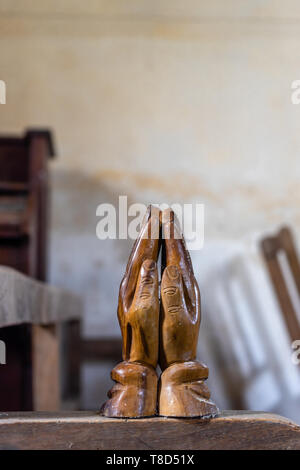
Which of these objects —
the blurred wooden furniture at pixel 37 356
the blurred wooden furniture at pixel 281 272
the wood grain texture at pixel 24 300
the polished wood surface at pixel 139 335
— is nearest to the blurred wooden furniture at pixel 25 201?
the blurred wooden furniture at pixel 37 356

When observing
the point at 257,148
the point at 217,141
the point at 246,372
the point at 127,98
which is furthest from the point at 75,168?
the point at 246,372

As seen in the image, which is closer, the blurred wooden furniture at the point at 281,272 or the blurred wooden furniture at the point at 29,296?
the blurred wooden furniture at the point at 29,296

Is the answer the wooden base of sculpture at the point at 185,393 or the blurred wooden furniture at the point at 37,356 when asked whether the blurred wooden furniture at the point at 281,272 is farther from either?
the wooden base of sculpture at the point at 185,393

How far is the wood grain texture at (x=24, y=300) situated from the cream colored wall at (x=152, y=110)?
1.95m

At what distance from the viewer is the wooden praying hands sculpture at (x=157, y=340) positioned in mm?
863

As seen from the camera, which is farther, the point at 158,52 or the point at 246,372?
the point at 158,52

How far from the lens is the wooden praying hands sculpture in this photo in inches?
34.0

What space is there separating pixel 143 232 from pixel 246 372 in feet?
9.87

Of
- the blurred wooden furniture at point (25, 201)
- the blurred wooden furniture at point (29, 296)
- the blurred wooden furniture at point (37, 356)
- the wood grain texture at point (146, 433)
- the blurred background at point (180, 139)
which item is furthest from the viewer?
the blurred background at point (180, 139)

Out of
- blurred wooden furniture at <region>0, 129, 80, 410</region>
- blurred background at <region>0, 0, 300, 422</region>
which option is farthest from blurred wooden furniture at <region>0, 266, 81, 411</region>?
blurred background at <region>0, 0, 300, 422</region>

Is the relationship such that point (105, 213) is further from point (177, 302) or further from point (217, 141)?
point (177, 302)

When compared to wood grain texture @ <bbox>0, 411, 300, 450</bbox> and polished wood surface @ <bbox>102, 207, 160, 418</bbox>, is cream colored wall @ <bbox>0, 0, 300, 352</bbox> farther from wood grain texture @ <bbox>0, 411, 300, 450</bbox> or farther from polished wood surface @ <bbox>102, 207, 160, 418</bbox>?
wood grain texture @ <bbox>0, 411, 300, 450</bbox>

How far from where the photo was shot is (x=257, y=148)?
393 cm

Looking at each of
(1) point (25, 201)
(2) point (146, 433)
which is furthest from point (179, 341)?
(1) point (25, 201)
